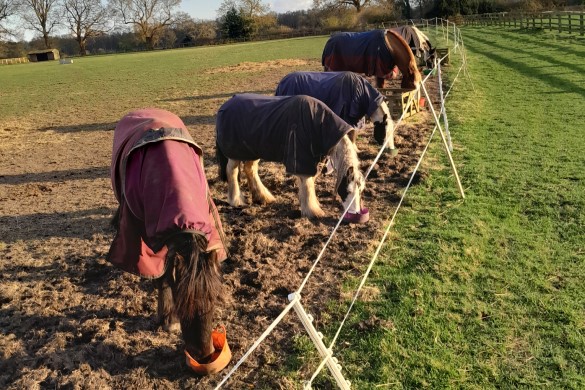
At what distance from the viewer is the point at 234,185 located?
5895 mm

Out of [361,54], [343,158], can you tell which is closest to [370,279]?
[343,158]

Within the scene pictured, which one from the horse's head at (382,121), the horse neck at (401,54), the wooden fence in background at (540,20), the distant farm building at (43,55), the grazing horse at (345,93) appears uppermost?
the distant farm building at (43,55)

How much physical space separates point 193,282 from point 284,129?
2695 millimetres

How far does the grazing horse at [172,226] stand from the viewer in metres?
2.43

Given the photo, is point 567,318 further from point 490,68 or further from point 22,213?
point 490,68

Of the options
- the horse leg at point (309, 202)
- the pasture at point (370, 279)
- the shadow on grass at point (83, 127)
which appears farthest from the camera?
the shadow on grass at point (83, 127)

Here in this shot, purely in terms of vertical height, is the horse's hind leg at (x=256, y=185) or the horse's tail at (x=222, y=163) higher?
the horse's tail at (x=222, y=163)

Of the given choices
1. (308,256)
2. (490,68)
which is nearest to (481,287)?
(308,256)

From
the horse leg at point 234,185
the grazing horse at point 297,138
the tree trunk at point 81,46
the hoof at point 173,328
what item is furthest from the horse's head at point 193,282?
the tree trunk at point 81,46

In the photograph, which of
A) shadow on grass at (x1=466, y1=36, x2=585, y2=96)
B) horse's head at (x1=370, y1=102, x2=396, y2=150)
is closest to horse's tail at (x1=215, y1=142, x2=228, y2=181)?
horse's head at (x1=370, y1=102, x2=396, y2=150)

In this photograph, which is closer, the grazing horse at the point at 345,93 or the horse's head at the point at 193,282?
the horse's head at the point at 193,282

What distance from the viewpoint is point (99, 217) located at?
19.1ft

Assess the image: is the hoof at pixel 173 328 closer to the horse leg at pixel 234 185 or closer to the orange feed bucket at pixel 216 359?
the orange feed bucket at pixel 216 359

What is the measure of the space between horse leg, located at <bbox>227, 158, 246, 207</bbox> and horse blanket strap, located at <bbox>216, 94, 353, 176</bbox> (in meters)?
0.60
